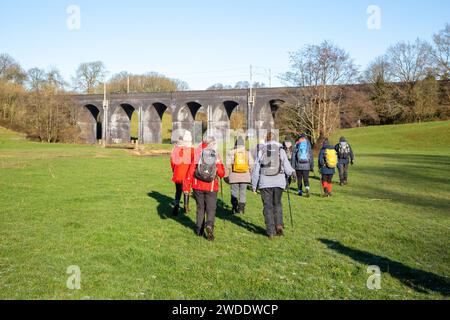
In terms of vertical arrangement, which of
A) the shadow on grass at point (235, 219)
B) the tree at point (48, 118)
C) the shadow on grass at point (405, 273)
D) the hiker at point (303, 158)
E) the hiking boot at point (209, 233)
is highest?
the tree at point (48, 118)

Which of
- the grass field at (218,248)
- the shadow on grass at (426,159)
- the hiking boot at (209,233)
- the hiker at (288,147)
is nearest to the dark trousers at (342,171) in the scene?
the hiker at (288,147)

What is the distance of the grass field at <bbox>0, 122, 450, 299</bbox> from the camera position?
15.6 feet

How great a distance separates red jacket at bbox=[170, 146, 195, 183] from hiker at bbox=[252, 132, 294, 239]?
6.26 feet

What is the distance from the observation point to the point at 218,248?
656 centimetres

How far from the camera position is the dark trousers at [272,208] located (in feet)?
23.7

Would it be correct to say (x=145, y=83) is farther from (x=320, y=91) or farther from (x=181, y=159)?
(x=181, y=159)

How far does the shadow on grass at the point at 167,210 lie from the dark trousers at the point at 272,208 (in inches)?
57.2

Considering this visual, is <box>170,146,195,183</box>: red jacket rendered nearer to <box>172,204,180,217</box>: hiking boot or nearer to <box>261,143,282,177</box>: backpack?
<box>172,204,180,217</box>: hiking boot

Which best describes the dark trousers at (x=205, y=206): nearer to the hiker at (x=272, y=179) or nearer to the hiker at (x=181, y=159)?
the hiker at (x=272, y=179)

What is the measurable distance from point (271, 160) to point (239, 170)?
6.74ft

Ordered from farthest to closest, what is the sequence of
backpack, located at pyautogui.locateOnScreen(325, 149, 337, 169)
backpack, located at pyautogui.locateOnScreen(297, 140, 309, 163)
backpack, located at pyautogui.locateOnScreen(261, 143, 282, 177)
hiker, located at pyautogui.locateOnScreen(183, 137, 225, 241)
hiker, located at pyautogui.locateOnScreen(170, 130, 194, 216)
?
backpack, located at pyautogui.locateOnScreen(297, 140, 309, 163) → backpack, located at pyautogui.locateOnScreen(325, 149, 337, 169) → hiker, located at pyautogui.locateOnScreen(170, 130, 194, 216) → backpack, located at pyautogui.locateOnScreen(261, 143, 282, 177) → hiker, located at pyautogui.locateOnScreen(183, 137, 225, 241)

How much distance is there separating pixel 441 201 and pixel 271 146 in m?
6.59

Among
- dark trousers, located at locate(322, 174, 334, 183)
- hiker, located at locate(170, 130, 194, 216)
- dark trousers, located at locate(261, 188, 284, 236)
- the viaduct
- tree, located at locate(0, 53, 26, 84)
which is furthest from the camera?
tree, located at locate(0, 53, 26, 84)

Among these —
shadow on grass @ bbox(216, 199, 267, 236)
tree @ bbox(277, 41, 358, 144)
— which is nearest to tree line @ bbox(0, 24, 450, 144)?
tree @ bbox(277, 41, 358, 144)
